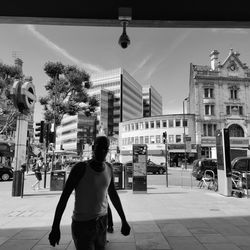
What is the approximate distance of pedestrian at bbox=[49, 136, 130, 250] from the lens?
9.10 ft

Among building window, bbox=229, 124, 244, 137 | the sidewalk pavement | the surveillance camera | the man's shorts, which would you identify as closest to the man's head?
the man's shorts

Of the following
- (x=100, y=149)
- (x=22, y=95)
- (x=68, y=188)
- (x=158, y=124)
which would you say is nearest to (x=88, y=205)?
(x=68, y=188)

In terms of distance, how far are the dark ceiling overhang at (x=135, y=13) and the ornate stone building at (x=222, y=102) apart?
4629cm

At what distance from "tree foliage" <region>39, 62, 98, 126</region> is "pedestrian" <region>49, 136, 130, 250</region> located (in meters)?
29.2

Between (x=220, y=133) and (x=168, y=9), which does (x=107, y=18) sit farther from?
(x=220, y=133)

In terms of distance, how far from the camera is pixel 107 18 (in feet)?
21.3

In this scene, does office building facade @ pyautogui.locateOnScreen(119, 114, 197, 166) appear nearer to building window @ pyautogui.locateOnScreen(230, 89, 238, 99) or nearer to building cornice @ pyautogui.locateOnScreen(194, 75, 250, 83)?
building cornice @ pyautogui.locateOnScreen(194, 75, 250, 83)

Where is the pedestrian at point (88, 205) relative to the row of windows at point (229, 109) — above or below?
below

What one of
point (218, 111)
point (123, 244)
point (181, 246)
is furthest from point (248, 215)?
point (218, 111)

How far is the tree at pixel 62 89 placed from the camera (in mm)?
31391

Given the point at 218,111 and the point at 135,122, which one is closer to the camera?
the point at 218,111

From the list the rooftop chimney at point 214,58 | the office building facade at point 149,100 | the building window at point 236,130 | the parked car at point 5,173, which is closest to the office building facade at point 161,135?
the building window at point 236,130

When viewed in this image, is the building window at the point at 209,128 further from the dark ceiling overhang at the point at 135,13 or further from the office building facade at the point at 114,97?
the office building facade at the point at 114,97

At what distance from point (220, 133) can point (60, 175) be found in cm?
826
